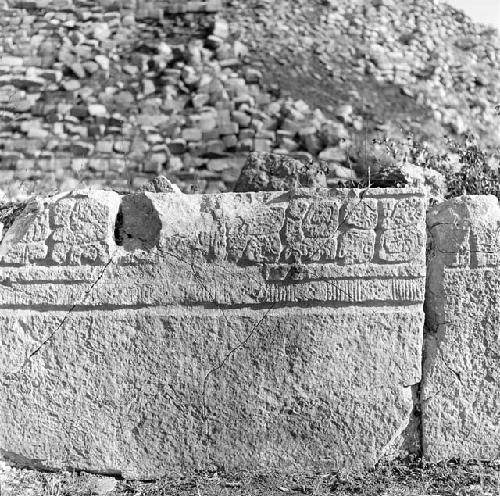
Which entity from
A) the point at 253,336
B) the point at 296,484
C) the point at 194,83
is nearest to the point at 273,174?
the point at 253,336

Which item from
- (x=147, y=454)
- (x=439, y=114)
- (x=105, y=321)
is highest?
(x=439, y=114)

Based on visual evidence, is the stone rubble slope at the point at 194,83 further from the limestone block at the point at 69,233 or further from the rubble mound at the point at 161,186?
the limestone block at the point at 69,233

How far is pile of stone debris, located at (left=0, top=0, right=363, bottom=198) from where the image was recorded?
1094 centimetres

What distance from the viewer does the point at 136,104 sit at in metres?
12.1

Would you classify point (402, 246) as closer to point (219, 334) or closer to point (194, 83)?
point (219, 334)

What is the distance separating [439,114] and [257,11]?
3.68 m

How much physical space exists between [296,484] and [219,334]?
75 centimetres

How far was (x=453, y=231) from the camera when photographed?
11.7ft

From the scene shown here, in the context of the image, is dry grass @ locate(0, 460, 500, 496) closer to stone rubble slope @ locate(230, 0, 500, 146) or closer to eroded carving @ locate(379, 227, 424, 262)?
eroded carving @ locate(379, 227, 424, 262)

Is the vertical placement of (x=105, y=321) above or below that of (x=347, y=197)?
below

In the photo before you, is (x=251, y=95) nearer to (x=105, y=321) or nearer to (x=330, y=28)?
(x=330, y=28)

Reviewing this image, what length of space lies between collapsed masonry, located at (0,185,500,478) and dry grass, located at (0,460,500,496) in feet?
0.23

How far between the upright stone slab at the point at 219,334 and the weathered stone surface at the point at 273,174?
1.05 metres

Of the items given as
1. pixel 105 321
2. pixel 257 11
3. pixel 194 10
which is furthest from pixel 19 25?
pixel 105 321
